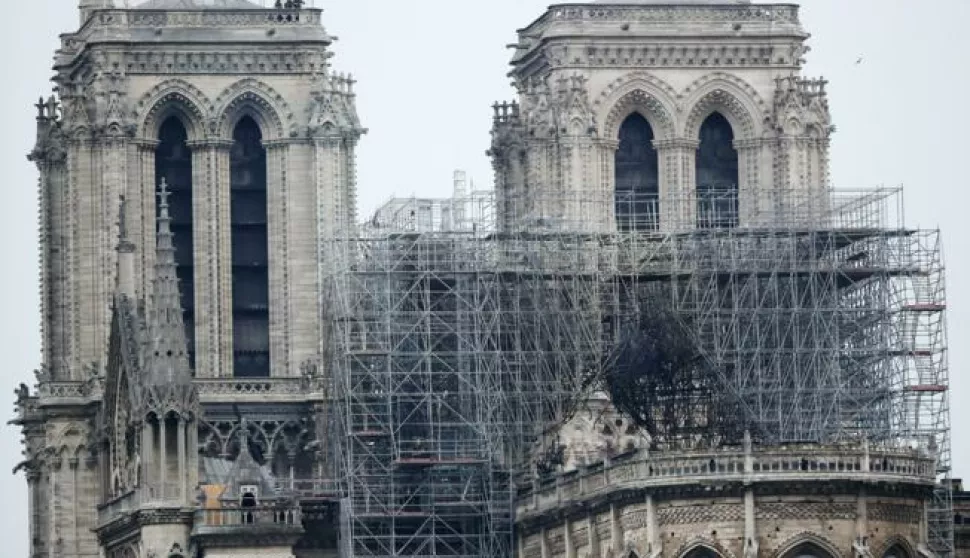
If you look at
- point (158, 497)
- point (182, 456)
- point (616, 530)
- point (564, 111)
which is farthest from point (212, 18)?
point (616, 530)

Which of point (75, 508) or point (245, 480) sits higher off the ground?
point (245, 480)

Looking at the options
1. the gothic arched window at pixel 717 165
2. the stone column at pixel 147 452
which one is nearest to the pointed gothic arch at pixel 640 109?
the gothic arched window at pixel 717 165

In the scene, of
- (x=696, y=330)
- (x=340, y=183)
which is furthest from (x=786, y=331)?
(x=340, y=183)

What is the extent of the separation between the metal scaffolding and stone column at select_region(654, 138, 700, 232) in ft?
8.00

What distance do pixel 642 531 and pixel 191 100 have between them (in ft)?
103

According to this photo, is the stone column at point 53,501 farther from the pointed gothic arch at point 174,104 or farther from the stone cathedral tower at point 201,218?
the pointed gothic arch at point 174,104

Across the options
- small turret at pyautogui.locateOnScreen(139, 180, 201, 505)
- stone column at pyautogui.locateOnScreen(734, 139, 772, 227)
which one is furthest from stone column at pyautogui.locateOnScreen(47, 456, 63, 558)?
stone column at pyautogui.locateOnScreen(734, 139, 772, 227)

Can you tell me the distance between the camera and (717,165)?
529 feet

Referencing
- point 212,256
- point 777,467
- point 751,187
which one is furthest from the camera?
point 212,256

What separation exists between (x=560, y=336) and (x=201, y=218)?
50.7 ft

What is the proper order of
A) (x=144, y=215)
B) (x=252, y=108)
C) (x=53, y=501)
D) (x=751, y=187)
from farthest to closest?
(x=252, y=108) < (x=144, y=215) < (x=53, y=501) < (x=751, y=187)

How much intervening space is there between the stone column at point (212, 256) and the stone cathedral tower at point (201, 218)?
0.14 feet

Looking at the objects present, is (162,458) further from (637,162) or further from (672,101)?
(672,101)

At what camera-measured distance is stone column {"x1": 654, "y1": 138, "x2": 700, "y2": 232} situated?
521 ft
